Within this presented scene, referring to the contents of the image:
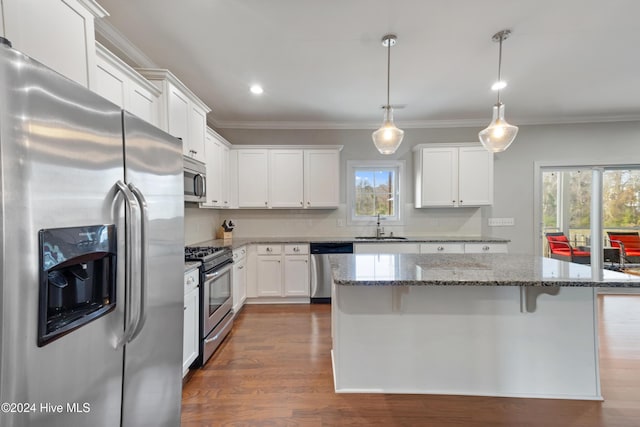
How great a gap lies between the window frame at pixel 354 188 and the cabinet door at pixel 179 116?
8.24 feet

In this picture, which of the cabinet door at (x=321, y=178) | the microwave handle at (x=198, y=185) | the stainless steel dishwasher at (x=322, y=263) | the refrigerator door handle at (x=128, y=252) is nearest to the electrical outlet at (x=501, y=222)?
the stainless steel dishwasher at (x=322, y=263)

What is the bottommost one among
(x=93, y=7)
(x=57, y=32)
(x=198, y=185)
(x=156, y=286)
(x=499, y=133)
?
(x=156, y=286)

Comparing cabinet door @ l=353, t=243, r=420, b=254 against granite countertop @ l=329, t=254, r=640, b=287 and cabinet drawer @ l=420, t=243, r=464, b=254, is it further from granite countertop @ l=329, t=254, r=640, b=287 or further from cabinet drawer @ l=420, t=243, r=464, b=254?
granite countertop @ l=329, t=254, r=640, b=287

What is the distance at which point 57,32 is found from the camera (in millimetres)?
1207

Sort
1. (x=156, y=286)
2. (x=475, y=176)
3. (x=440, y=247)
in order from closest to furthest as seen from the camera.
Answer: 1. (x=156, y=286)
2. (x=440, y=247)
3. (x=475, y=176)

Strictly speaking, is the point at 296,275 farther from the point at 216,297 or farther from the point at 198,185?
the point at 198,185

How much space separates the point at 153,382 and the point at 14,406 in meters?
0.58

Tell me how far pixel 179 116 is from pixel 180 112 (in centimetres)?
5

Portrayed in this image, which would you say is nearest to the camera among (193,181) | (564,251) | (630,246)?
(193,181)

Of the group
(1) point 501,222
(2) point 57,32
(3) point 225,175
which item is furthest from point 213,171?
(1) point 501,222

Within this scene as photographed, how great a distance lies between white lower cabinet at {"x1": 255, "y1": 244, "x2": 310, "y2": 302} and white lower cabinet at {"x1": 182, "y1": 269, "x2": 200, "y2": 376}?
5.28 ft

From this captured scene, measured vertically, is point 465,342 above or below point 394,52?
below

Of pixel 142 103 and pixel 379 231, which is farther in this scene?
pixel 379 231

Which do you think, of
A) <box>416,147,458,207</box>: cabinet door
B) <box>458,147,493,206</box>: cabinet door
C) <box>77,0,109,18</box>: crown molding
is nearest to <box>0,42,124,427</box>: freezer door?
<box>77,0,109,18</box>: crown molding
